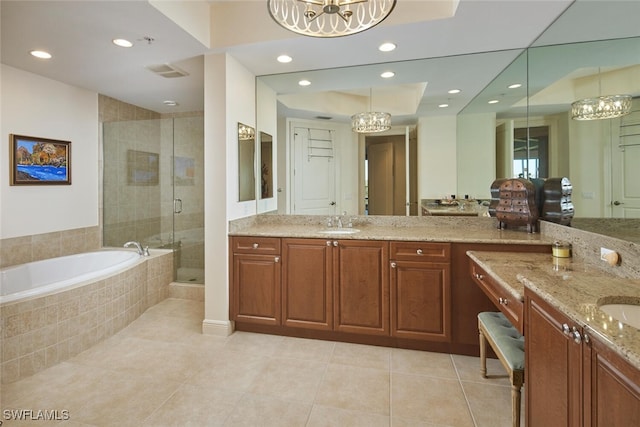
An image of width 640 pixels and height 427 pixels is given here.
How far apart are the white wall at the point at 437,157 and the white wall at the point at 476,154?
6 cm

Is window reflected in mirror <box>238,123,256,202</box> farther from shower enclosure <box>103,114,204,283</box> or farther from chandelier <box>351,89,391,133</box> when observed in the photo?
shower enclosure <box>103,114,204,283</box>

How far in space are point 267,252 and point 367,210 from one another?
1095 millimetres

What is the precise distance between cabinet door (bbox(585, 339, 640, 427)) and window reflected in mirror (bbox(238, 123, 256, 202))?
8.68 feet

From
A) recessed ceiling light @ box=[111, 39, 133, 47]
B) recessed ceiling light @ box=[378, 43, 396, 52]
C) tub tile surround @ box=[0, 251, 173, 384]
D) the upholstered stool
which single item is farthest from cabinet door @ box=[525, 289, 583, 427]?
recessed ceiling light @ box=[111, 39, 133, 47]

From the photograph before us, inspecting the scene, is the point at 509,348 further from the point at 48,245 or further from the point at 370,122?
the point at 48,245

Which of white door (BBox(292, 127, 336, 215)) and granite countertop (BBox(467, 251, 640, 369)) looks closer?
granite countertop (BBox(467, 251, 640, 369))

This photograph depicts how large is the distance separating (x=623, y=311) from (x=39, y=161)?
4.49 metres

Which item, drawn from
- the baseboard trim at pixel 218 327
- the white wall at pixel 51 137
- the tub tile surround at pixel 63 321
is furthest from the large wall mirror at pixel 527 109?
the white wall at pixel 51 137

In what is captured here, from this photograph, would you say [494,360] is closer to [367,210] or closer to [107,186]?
[367,210]

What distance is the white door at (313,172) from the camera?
3.24 m

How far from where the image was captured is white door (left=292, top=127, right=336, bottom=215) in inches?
127

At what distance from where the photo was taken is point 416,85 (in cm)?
298

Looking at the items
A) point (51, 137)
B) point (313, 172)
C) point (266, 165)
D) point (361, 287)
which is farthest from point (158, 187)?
point (361, 287)

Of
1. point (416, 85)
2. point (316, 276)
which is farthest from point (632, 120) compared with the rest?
point (316, 276)
